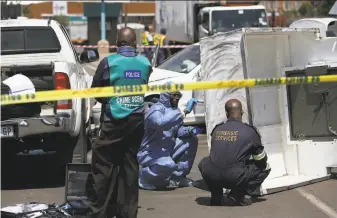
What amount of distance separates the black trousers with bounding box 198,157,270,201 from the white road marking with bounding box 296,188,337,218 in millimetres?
673

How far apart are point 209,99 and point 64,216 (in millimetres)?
2569

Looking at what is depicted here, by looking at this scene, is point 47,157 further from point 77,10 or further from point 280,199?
point 77,10

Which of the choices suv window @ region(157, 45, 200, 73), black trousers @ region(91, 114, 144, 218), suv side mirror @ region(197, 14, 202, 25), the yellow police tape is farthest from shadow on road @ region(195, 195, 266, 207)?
suv side mirror @ region(197, 14, 202, 25)

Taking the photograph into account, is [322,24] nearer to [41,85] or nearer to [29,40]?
[29,40]

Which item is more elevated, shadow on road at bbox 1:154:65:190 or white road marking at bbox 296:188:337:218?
shadow on road at bbox 1:154:65:190

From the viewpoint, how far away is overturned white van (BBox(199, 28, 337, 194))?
23.3 feet

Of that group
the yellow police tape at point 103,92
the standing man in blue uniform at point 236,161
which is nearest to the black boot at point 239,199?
the standing man in blue uniform at point 236,161

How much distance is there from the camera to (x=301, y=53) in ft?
24.7

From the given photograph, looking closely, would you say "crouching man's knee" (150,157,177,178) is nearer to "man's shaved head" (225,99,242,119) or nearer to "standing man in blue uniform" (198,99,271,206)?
"standing man in blue uniform" (198,99,271,206)

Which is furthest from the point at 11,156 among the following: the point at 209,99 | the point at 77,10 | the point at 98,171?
the point at 77,10

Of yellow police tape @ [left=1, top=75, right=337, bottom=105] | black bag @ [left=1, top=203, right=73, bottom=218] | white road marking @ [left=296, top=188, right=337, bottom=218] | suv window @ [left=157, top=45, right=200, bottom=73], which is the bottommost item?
white road marking @ [left=296, top=188, right=337, bottom=218]

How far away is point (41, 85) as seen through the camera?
712 centimetres

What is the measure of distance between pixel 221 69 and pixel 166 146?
3.72 ft

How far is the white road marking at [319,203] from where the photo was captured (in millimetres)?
6078
